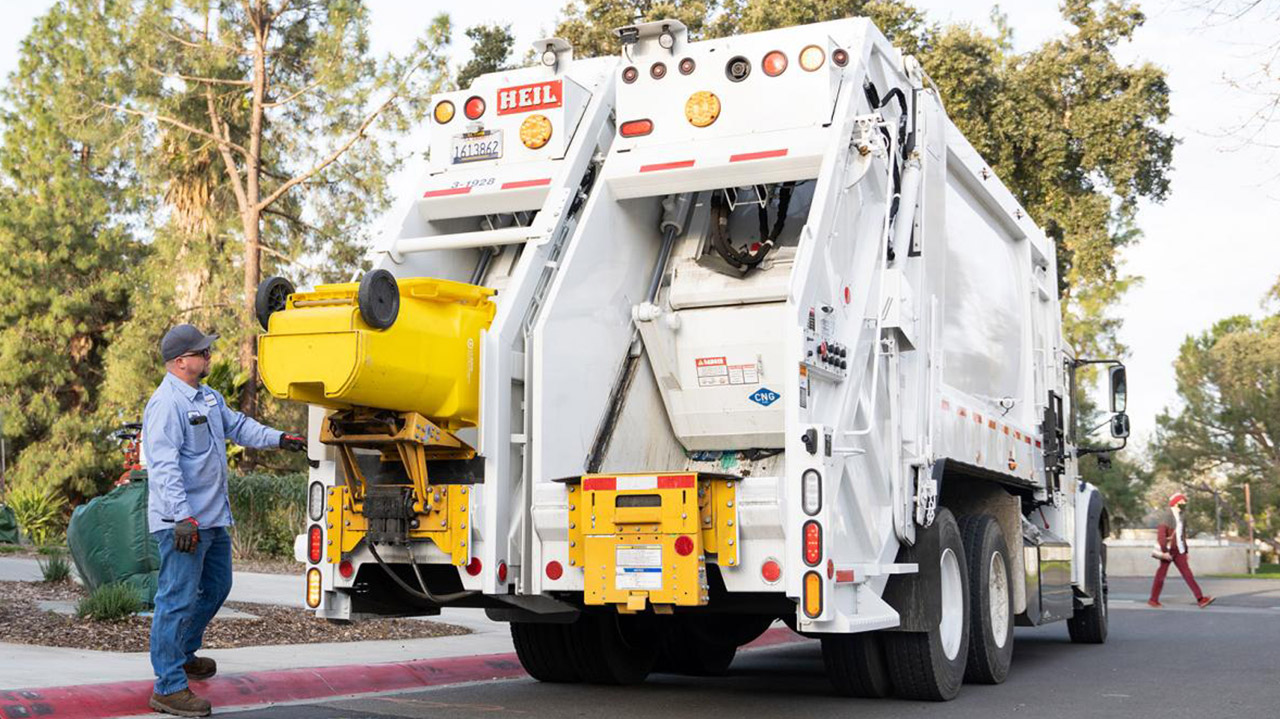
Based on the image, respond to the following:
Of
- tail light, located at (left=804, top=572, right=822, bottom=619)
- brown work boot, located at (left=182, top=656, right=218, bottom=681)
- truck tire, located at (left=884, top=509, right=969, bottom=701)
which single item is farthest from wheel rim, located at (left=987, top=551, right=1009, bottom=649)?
brown work boot, located at (left=182, top=656, right=218, bottom=681)

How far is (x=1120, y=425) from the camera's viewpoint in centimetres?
1150

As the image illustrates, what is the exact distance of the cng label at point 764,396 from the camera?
705 cm

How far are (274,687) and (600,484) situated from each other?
2088mm

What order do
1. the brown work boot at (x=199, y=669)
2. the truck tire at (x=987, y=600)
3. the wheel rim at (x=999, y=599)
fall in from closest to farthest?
1. the brown work boot at (x=199, y=669)
2. the truck tire at (x=987, y=600)
3. the wheel rim at (x=999, y=599)

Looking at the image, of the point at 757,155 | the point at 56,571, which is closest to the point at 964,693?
the point at 757,155

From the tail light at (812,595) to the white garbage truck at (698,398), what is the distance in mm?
12

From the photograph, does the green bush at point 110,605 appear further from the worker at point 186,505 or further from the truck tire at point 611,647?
the truck tire at point 611,647

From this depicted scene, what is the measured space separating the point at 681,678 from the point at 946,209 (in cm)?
331

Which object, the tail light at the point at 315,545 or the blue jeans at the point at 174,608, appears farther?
the tail light at the point at 315,545

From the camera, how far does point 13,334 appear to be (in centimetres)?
2562

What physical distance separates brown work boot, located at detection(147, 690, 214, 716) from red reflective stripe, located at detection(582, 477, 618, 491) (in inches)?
75.4

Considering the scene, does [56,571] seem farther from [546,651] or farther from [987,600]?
[987,600]

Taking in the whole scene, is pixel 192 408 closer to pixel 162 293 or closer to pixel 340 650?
pixel 340 650

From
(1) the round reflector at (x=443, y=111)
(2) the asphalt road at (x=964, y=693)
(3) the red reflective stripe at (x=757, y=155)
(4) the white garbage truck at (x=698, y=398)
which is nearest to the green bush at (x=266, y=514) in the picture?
(2) the asphalt road at (x=964, y=693)
